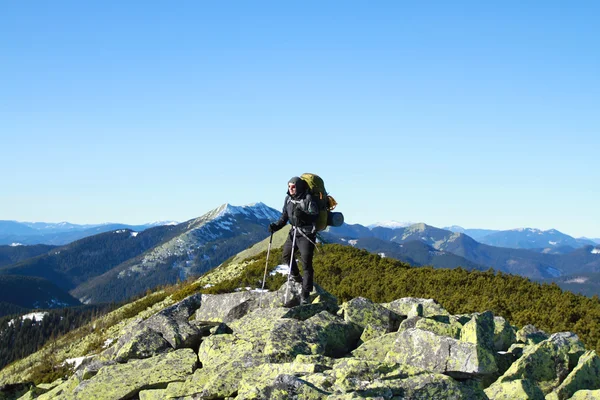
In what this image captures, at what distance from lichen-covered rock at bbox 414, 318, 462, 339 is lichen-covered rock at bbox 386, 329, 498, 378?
59.3 inches

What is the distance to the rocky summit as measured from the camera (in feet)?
28.5

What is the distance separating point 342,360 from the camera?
966cm

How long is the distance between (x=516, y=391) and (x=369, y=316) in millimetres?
4882

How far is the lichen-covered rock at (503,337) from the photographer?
13.1 m

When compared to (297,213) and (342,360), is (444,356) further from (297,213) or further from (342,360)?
(297,213)

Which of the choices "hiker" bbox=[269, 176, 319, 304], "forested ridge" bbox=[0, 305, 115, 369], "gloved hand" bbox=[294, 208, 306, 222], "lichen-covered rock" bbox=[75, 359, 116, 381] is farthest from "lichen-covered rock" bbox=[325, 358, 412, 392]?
"forested ridge" bbox=[0, 305, 115, 369]

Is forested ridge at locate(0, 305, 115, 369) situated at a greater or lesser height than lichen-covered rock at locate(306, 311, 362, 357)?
lesser

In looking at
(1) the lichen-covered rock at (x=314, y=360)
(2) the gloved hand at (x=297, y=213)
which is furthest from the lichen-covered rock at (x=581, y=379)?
(2) the gloved hand at (x=297, y=213)

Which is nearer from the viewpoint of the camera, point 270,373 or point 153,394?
point 270,373

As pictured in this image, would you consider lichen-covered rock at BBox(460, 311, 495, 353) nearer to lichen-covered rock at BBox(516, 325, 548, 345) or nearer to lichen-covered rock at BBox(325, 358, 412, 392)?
lichen-covered rock at BBox(325, 358, 412, 392)

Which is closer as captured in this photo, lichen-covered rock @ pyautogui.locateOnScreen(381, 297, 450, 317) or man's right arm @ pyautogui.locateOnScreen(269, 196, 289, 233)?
lichen-covered rock @ pyautogui.locateOnScreen(381, 297, 450, 317)

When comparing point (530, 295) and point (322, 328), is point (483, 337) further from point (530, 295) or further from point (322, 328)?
point (530, 295)

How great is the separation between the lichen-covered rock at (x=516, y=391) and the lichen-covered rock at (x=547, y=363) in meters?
0.68

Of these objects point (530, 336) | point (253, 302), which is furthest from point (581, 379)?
point (253, 302)
